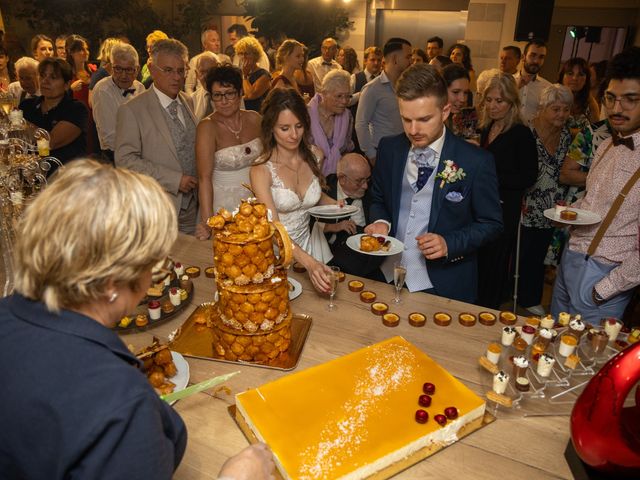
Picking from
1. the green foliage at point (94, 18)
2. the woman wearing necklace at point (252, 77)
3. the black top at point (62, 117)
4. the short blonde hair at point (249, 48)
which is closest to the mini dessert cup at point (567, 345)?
the black top at point (62, 117)

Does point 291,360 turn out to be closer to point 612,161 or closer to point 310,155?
point 310,155

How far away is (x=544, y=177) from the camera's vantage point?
397 centimetres

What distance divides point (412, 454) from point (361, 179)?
2.48 metres

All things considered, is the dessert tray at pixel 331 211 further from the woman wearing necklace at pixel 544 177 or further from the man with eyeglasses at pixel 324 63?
the man with eyeglasses at pixel 324 63

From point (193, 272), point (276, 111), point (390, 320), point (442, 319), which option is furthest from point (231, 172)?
point (442, 319)

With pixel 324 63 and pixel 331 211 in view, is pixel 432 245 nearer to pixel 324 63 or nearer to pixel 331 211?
pixel 331 211

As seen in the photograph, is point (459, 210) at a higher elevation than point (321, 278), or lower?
higher

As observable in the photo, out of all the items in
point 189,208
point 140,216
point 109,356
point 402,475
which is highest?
point 140,216

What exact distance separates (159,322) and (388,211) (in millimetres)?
1495

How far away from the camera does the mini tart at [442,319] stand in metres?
2.14

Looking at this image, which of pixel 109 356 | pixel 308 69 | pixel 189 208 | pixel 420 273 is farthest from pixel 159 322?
pixel 308 69

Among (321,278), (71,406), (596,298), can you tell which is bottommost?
(596,298)

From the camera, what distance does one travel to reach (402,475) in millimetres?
1403

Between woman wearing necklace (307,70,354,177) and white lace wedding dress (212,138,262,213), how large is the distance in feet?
3.23
